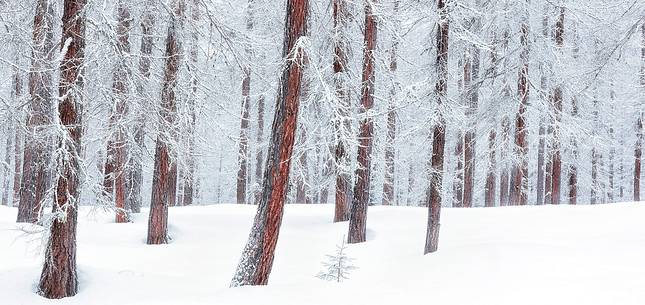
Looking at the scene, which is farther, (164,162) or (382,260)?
(164,162)

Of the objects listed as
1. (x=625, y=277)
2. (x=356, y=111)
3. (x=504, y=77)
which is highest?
(x=504, y=77)

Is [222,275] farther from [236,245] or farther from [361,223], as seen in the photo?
[361,223]

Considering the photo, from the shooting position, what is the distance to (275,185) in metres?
7.76

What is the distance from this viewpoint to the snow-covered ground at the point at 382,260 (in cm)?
644

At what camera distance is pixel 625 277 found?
683cm

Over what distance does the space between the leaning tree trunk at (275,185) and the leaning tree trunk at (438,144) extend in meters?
3.72

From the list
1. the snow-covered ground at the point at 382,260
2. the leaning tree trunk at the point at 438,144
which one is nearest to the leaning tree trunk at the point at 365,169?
the snow-covered ground at the point at 382,260

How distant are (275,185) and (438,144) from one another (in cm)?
431

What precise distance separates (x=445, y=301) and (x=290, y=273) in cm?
524

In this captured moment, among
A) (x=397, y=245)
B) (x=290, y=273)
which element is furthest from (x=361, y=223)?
(x=290, y=273)

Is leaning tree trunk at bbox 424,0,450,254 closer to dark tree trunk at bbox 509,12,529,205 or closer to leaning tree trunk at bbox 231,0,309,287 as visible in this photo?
leaning tree trunk at bbox 231,0,309,287

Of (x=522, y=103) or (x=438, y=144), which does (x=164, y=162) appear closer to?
(x=438, y=144)

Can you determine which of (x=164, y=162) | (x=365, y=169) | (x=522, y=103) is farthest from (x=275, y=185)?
(x=522, y=103)

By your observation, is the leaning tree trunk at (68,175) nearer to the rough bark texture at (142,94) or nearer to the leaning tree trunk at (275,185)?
the rough bark texture at (142,94)
